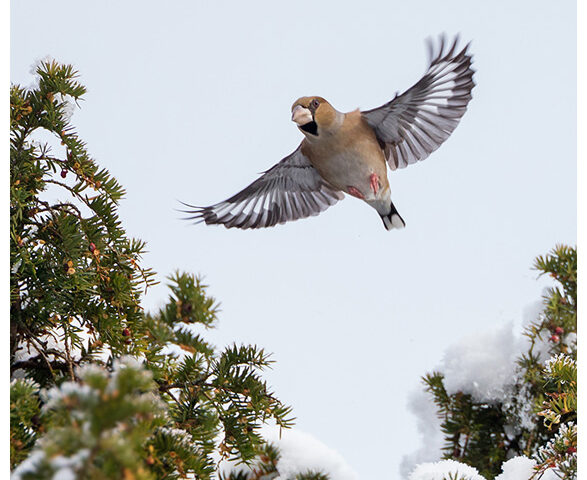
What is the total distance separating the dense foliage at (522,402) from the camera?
0.84 m

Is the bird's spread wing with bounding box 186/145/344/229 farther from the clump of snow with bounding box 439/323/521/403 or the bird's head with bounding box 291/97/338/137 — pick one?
the clump of snow with bounding box 439/323/521/403

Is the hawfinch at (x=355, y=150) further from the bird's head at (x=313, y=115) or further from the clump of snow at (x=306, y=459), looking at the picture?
the clump of snow at (x=306, y=459)

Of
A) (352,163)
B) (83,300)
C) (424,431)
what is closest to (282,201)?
(352,163)

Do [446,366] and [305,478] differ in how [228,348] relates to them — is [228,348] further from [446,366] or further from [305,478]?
[446,366]

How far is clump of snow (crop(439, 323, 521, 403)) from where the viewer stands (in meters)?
0.88

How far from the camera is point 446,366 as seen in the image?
901 millimetres

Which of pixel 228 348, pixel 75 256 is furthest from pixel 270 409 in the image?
pixel 75 256

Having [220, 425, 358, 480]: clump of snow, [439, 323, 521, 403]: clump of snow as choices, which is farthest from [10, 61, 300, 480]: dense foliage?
[439, 323, 521, 403]: clump of snow

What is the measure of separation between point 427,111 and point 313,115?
125mm

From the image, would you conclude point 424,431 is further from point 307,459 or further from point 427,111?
point 427,111

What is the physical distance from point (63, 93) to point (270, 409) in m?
0.34

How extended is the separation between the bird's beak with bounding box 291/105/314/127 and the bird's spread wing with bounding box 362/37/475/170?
0.07 metres

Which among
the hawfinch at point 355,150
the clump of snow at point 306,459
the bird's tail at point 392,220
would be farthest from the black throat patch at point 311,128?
the clump of snow at point 306,459
